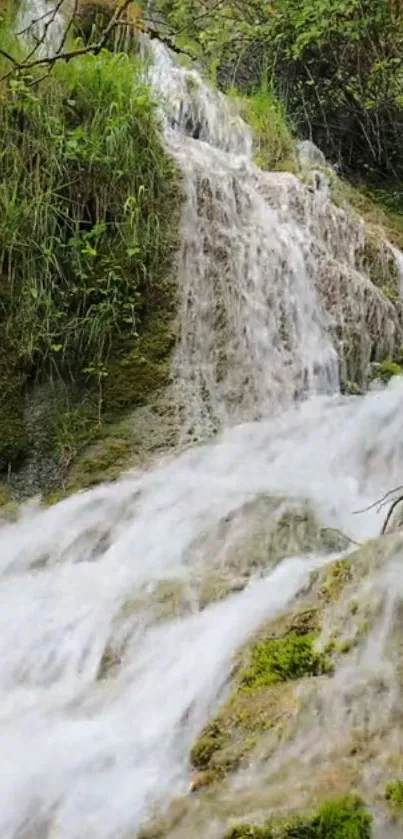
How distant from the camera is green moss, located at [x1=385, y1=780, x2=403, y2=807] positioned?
158 cm

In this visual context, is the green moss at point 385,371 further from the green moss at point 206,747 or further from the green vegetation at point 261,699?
the green moss at point 206,747

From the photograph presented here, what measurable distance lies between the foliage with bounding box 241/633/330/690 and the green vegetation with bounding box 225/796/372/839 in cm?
49

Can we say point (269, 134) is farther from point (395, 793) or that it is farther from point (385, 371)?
point (395, 793)

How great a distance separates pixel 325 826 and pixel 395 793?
6.4 inches

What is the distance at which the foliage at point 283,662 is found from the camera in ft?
6.86

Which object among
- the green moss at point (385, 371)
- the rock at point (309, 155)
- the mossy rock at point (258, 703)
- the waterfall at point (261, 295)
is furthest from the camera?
the rock at point (309, 155)

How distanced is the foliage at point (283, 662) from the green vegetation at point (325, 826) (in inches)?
19.3

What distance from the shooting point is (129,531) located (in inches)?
136

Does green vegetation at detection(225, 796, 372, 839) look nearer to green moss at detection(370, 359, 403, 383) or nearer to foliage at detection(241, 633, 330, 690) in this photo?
foliage at detection(241, 633, 330, 690)

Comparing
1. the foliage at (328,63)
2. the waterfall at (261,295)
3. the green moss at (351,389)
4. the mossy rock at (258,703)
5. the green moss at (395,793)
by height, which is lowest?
the mossy rock at (258,703)

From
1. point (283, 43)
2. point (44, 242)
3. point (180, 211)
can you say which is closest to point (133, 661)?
point (44, 242)

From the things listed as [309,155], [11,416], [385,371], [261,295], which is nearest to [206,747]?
[11,416]

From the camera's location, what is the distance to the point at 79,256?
442cm

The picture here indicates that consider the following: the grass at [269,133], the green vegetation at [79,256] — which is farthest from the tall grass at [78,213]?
the grass at [269,133]
